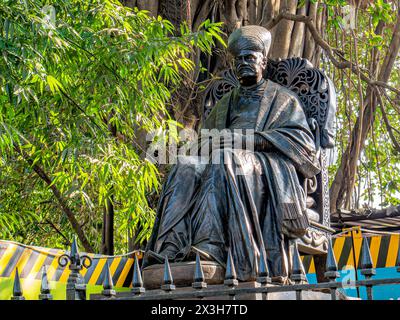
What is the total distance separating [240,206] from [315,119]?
4.62ft

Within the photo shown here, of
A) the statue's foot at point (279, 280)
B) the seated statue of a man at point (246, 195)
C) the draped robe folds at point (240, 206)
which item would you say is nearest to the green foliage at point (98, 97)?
the seated statue of a man at point (246, 195)

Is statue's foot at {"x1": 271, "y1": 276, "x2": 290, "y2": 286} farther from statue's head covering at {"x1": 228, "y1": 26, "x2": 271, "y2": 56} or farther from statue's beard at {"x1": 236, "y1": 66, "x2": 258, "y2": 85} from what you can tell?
statue's head covering at {"x1": 228, "y1": 26, "x2": 271, "y2": 56}

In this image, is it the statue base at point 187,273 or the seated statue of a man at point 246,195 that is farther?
the seated statue of a man at point 246,195

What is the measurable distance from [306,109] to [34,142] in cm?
285

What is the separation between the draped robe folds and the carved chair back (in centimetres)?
33

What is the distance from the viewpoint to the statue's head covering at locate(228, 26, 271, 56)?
677 cm

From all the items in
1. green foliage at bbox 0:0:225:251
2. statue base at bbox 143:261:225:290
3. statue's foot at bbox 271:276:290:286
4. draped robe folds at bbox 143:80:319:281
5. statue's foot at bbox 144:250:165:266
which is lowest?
statue's foot at bbox 271:276:290:286

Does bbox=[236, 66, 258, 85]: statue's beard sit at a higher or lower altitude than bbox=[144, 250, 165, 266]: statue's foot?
higher

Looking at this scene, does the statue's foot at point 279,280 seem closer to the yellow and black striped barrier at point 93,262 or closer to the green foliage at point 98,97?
the yellow and black striped barrier at point 93,262

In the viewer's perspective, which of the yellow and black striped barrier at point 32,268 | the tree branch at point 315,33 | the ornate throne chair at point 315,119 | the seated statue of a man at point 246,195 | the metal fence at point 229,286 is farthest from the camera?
the tree branch at point 315,33

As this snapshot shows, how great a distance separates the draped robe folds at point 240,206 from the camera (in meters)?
5.90

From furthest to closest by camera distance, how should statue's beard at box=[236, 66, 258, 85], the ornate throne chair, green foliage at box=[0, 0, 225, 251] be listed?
green foliage at box=[0, 0, 225, 251] < statue's beard at box=[236, 66, 258, 85] < the ornate throne chair

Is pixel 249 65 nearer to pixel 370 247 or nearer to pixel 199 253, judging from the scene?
pixel 199 253

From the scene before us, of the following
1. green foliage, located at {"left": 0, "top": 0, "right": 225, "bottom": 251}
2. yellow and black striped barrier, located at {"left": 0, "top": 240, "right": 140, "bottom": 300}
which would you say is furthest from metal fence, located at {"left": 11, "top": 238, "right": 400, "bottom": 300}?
yellow and black striped barrier, located at {"left": 0, "top": 240, "right": 140, "bottom": 300}
